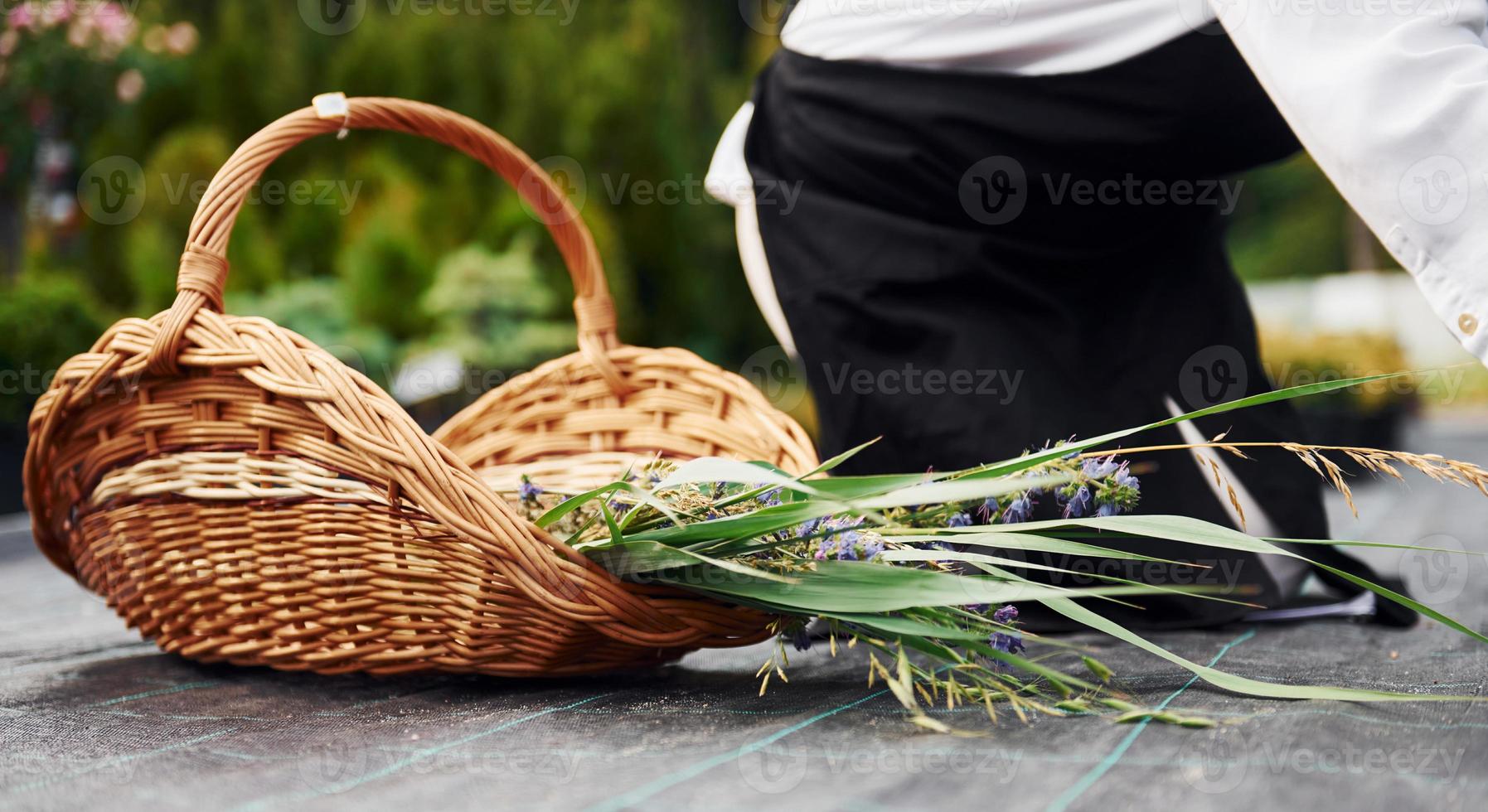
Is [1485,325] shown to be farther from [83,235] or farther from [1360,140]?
[83,235]

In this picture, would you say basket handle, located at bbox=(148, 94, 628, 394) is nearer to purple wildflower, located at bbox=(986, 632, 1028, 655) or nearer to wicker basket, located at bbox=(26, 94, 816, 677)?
wicker basket, located at bbox=(26, 94, 816, 677)

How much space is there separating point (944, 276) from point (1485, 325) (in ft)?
1.62

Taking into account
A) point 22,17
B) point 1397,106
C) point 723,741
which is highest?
point 22,17

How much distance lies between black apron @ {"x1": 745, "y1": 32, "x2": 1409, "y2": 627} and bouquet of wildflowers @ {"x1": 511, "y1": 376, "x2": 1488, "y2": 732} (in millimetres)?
330

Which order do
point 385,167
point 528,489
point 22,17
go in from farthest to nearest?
point 385,167, point 22,17, point 528,489

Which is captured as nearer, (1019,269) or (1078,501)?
(1078,501)

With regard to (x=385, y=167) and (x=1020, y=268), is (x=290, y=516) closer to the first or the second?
(x=1020, y=268)

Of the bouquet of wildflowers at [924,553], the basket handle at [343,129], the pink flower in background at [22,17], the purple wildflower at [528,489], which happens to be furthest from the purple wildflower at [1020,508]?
the pink flower in background at [22,17]

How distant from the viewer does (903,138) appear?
3.74 ft

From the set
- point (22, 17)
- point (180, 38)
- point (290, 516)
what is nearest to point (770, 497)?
point (290, 516)

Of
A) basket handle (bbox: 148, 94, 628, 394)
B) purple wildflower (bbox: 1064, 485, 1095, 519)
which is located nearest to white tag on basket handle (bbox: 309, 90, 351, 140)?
basket handle (bbox: 148, 94, 628, 394)

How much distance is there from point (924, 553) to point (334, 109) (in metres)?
0.71

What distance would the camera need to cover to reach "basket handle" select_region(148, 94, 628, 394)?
910mm

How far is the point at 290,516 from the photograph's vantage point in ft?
2.86
